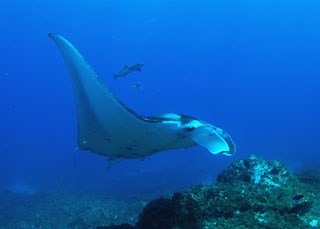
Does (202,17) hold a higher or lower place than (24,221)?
higher

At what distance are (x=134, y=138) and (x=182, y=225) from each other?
1.19m

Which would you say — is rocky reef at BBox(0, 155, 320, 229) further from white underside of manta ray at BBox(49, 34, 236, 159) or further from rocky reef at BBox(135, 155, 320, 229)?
white underside of manta ray at BBox(49, 34, 236, 159)

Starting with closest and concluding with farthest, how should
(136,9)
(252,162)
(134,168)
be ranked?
(252,162) < (134,168) < (136,9)

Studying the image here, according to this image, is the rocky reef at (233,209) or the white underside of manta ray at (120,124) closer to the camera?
the white underside of manta ray at (120,124)

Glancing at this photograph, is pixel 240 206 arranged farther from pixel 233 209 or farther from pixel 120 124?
pixel 120 124

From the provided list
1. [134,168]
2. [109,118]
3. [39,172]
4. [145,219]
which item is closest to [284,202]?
[145,219]

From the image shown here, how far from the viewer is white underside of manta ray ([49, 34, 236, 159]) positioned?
2.52 meters

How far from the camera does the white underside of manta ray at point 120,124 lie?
8.27ft

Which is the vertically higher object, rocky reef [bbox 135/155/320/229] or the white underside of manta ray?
the white underside of manta ray

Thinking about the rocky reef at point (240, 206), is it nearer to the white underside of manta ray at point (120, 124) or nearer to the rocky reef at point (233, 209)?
the rocky reef at point (233, 209)

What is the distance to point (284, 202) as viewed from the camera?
3547 millimetres

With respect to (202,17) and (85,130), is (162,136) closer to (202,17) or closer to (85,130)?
(85,130)

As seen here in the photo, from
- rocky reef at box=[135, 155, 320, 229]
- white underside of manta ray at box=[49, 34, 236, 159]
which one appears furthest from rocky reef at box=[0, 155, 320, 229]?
white underside of manta ray at box=[49, 34, 236, 159]

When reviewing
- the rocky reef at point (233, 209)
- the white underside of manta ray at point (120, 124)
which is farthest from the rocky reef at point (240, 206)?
the white underside of manta ray at point (120, 124)
